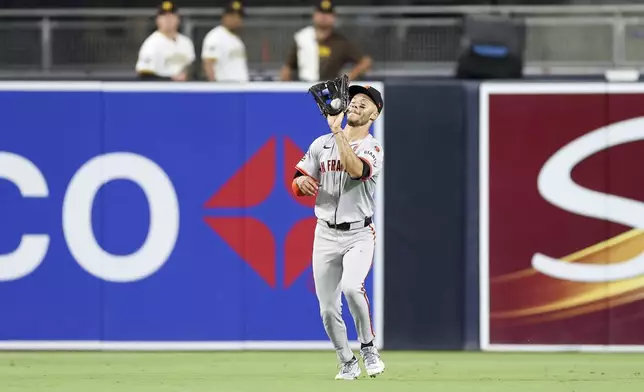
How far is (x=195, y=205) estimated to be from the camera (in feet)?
42.0

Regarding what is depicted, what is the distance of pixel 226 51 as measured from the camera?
576 inches

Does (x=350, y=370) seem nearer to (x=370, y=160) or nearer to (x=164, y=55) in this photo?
(x=370, y=160)

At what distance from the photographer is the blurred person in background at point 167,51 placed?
14.0 metres

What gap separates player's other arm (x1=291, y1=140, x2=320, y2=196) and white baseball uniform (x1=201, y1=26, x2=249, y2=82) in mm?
4519

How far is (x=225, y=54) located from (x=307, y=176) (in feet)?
16.1

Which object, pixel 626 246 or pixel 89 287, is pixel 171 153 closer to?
pixel 89 287

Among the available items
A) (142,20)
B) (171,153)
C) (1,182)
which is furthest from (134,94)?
(142,20)

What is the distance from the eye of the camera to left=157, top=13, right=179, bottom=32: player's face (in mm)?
14203

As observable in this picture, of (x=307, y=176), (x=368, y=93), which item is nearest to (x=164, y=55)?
(x=368, y=93)

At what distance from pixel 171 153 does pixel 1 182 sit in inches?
58.7

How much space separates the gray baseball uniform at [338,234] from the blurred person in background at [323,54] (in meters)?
3.96

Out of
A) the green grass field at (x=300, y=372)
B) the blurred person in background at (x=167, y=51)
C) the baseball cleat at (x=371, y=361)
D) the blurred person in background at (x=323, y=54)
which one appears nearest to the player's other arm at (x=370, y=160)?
the baseball cleat at (x=371, y=361)

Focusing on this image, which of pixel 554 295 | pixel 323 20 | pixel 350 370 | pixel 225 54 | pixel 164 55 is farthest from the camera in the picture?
pixel 225 54

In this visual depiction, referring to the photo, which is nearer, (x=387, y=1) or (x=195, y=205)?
(x=195, y=205)
